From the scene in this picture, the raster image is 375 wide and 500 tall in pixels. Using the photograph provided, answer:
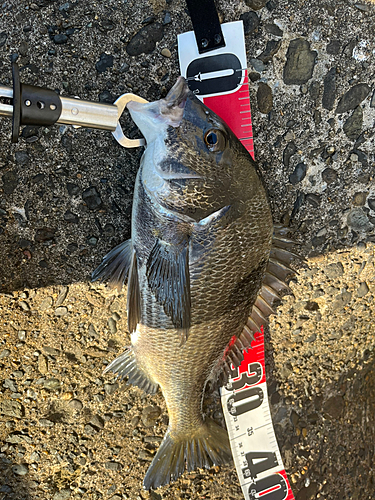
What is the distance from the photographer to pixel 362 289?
2.12 m

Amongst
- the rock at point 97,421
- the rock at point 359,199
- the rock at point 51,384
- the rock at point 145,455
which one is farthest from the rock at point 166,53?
the rock at point 145,455

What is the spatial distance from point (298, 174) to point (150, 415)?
156 centimetres

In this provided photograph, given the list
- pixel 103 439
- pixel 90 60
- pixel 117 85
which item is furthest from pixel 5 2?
pixel 103 439

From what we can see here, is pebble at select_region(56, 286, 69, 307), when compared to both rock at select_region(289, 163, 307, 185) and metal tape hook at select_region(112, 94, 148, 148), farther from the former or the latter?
rock at select_region(289, 163, 307, 185)

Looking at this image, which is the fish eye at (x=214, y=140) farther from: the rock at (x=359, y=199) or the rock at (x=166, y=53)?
the rock at (x=359, y=199)

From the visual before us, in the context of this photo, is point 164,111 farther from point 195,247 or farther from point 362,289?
point 362,289

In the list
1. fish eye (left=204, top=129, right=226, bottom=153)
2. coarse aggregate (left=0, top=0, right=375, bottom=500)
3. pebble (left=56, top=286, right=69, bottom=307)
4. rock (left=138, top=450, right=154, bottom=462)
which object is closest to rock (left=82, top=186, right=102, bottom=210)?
coarse aggregate (left=0, top=0, right=375, bottom=500)

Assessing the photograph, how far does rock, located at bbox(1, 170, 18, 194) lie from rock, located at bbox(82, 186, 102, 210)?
0.35m

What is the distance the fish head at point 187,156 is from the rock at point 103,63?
50cm

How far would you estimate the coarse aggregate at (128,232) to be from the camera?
5.97ft

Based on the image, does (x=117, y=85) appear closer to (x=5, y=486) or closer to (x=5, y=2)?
(x=5, y=2)

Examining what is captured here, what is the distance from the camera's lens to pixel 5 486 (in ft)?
6.51

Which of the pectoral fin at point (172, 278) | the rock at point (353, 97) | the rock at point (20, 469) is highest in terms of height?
the rock at point (353, 97)

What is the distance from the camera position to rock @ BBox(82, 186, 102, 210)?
188 centimetres
